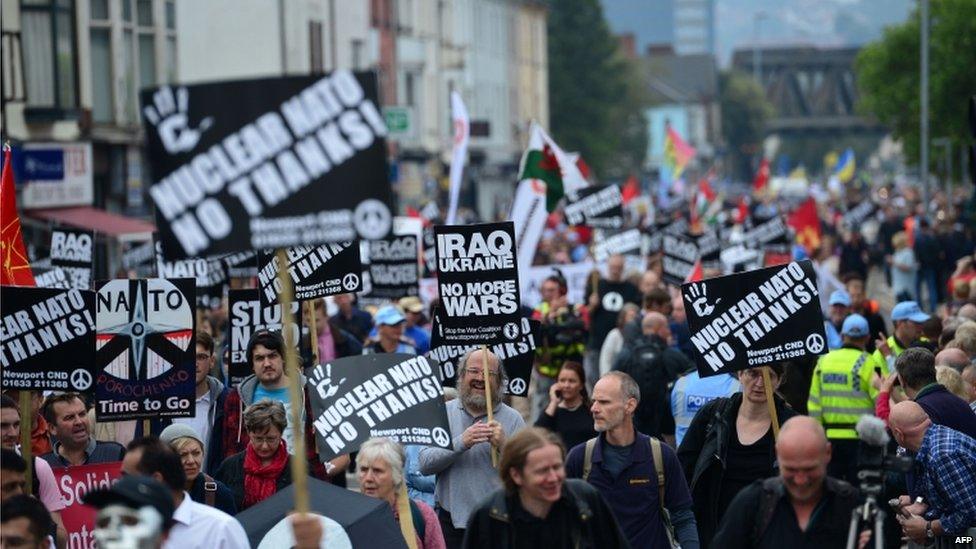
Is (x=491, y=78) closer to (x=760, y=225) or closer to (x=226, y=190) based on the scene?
(x=760, y=225)

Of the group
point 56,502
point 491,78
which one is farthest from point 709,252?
point 491,78

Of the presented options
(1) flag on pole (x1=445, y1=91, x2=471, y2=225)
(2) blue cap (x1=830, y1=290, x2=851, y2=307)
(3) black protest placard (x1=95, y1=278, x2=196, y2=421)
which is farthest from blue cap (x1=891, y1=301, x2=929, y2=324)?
(1) flag on pole (x1=445, y1=91, x2=471, y2=225)

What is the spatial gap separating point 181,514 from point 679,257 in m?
14.3

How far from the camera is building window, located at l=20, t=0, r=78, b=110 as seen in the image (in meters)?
33.4

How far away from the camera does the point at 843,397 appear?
1295 centimetres

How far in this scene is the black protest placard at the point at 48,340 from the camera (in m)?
9.76

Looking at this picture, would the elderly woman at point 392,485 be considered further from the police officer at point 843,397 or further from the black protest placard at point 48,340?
the police officer at point 843,397

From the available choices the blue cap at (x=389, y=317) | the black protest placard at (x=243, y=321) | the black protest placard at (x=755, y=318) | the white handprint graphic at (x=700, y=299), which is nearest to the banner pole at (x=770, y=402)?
the black protest placard at (x=755, y=318)

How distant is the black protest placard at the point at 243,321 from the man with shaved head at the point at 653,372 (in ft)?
7.56

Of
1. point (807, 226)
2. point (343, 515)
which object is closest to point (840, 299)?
point (343, 515)

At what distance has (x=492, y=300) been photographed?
35.7 feet

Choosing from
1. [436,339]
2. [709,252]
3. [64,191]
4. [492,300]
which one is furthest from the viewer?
[64,191]

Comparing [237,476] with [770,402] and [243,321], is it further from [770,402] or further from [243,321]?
[243,321]

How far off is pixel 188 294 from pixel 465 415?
2120mm
